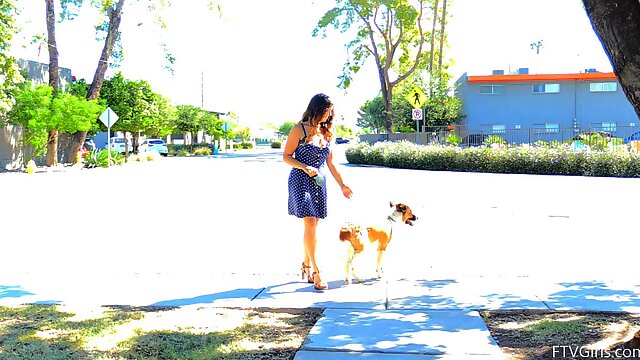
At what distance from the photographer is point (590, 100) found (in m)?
42.2

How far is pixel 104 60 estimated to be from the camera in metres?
32.5

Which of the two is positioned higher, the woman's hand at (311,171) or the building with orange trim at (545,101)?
the building with orange trim at (545,101)

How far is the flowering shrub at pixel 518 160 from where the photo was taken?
2234 cm

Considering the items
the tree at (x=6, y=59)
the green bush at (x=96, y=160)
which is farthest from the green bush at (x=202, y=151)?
the tree at (x=6, y=59)

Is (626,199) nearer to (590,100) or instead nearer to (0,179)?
(0,179)

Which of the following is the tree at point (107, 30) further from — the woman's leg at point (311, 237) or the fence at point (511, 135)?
the woman's leg at point (311, 237)

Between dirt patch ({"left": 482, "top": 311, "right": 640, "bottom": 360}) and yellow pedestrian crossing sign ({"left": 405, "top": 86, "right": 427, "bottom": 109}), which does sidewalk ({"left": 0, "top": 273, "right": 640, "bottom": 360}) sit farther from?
yellow pedestrian crossing sign ({"left": 405, "top": 86, "right": 427, "bottom": 109})

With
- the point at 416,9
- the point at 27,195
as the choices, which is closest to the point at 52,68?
the point at 27,195

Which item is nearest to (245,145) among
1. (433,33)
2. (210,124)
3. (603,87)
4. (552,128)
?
(210,124)

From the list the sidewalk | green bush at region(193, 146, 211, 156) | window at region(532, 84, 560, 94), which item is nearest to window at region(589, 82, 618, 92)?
window at region(532, 84, 560, 94)

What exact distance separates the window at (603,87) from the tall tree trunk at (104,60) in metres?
29.5

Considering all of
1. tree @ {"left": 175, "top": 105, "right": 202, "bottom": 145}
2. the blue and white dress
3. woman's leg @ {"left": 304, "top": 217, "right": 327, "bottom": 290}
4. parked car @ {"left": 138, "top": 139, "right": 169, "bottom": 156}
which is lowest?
woman's leg @ {"left": 304, "top": 217, "right": 327, "bottom": 290}

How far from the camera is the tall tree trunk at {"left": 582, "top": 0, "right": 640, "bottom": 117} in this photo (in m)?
3.67

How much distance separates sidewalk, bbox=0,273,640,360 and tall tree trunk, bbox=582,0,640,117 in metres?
1.78
